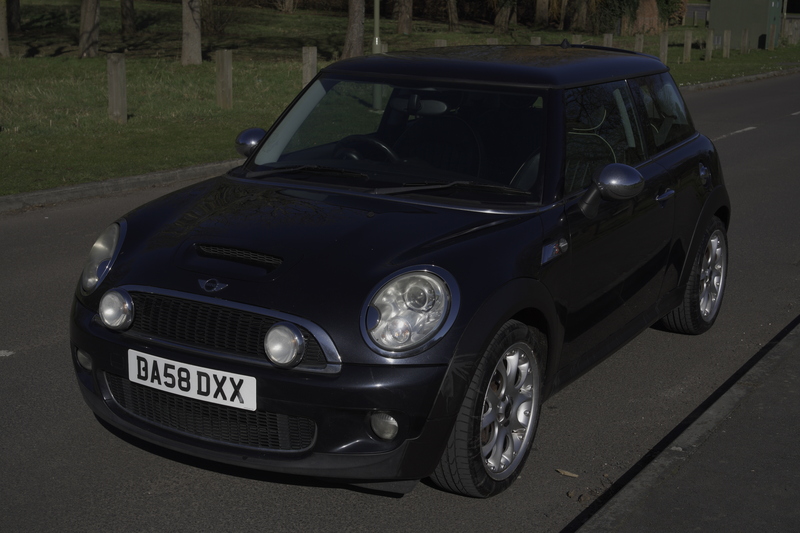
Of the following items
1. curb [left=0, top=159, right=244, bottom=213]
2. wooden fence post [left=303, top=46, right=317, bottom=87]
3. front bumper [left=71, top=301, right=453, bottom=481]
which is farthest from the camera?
wooden fence post [left=303, top=46, right=317, bottom=87]

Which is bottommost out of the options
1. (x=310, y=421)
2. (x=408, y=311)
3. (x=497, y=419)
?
(x=497, y=419)

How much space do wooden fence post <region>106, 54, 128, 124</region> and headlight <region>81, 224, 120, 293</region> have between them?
11.7m

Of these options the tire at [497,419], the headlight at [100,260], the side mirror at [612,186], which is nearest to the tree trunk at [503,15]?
the side mirror at [612,186]

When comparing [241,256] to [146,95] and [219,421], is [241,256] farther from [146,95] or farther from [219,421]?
[146,95]

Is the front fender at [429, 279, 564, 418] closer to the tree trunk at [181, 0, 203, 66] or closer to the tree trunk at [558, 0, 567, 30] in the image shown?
the tree trunk at [181, 0, 203, 66]

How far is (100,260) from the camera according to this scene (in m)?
4.21

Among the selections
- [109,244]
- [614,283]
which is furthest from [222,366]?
[614,283]

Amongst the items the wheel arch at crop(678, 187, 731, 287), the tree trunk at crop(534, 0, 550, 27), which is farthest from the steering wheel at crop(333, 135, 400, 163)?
the tree trunk at crop(534, 0, 550, 27)

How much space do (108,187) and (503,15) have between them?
43.7 meters

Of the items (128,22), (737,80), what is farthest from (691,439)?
(128,22)

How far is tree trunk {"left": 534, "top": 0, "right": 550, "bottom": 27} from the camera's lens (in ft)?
189

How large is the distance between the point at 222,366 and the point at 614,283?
2031mm

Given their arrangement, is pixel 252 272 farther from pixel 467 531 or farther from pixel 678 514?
pixel 678 514

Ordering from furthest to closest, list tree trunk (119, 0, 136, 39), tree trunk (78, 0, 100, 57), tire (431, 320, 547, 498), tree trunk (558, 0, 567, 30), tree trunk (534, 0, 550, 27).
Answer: tree trunk (534, 0, 550, 27)
tree trunk (558, 0, 567, 30)
tree trunk (119, 0, 136, 39)
tree trunk (78, 0, 100, 57)
tire (431, 320, 547, 498)
